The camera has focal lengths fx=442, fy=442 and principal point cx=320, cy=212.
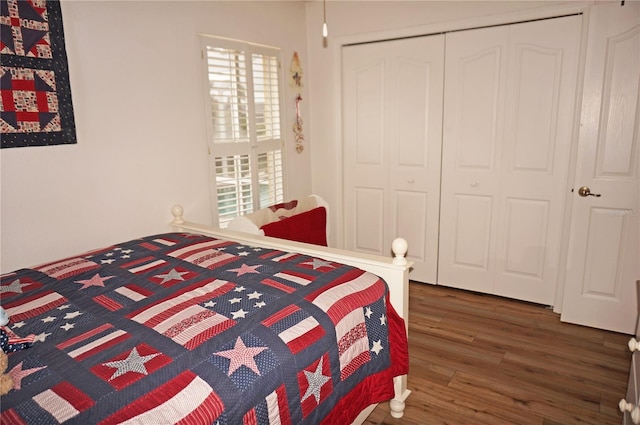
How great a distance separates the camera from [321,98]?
12.6 feet

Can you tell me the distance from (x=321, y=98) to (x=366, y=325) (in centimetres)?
255

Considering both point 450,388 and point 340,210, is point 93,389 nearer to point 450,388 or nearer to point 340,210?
point 450,388

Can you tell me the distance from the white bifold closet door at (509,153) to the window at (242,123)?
134cm

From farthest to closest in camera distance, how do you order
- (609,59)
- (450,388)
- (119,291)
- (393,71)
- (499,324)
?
(393,71), (499,324), (609,59), (450,388), (119,291)

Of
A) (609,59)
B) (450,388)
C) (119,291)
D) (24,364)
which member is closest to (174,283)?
(119,291)

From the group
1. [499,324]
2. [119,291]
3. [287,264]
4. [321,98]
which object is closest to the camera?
[119,291]

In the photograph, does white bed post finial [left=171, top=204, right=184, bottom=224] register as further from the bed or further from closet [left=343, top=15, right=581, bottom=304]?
closet [left=343, top=15, right=581, bottom=304]

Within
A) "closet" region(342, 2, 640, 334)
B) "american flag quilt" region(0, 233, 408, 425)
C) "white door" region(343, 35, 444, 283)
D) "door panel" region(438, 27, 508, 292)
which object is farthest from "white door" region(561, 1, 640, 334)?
"american flag quilt" region(0, 233, 408, 425)

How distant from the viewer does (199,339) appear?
4.43 ft

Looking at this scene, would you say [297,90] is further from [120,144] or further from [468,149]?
[120,144]

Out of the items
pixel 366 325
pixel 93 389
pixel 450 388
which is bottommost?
pixel 450 388

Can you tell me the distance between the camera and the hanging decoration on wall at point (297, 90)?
366 cm

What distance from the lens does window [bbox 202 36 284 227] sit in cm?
301

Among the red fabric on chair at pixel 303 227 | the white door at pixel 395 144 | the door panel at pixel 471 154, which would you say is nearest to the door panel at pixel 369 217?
the white door at pixel 395 144
